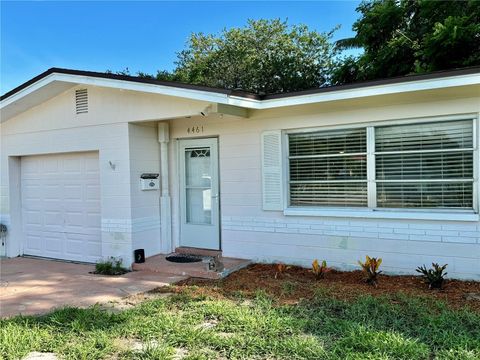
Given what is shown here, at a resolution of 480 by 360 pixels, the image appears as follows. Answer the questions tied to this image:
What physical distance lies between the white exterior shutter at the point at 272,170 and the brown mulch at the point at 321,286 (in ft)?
3.84

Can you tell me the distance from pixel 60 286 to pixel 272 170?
3.80 meters

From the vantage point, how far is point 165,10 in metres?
12.0

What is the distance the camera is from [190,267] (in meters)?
6.52

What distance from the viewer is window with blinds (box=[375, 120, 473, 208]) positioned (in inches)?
219

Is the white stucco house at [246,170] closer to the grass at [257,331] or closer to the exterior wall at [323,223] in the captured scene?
the exterior wall at [323,223]

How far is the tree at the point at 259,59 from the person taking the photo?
2038 cm

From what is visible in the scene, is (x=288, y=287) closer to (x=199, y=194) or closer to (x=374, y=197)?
(x=374, y=197)

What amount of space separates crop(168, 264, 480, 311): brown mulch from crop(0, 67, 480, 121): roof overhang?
262cm

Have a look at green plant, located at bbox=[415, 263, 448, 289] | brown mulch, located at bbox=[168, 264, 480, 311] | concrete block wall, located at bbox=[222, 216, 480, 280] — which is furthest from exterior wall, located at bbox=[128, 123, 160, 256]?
green plant, located at bbox=[415, 263, 448, 289]

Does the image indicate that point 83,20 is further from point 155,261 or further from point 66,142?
point 155,261

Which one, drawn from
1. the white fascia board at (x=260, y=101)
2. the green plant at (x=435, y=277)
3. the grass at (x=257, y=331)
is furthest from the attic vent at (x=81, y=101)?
the green plant at (x=435, y=277)

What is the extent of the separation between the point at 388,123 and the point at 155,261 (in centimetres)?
454

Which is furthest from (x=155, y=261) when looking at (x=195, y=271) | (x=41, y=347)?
(x=41, y=347)

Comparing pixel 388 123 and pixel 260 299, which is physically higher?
pixel 388 123
